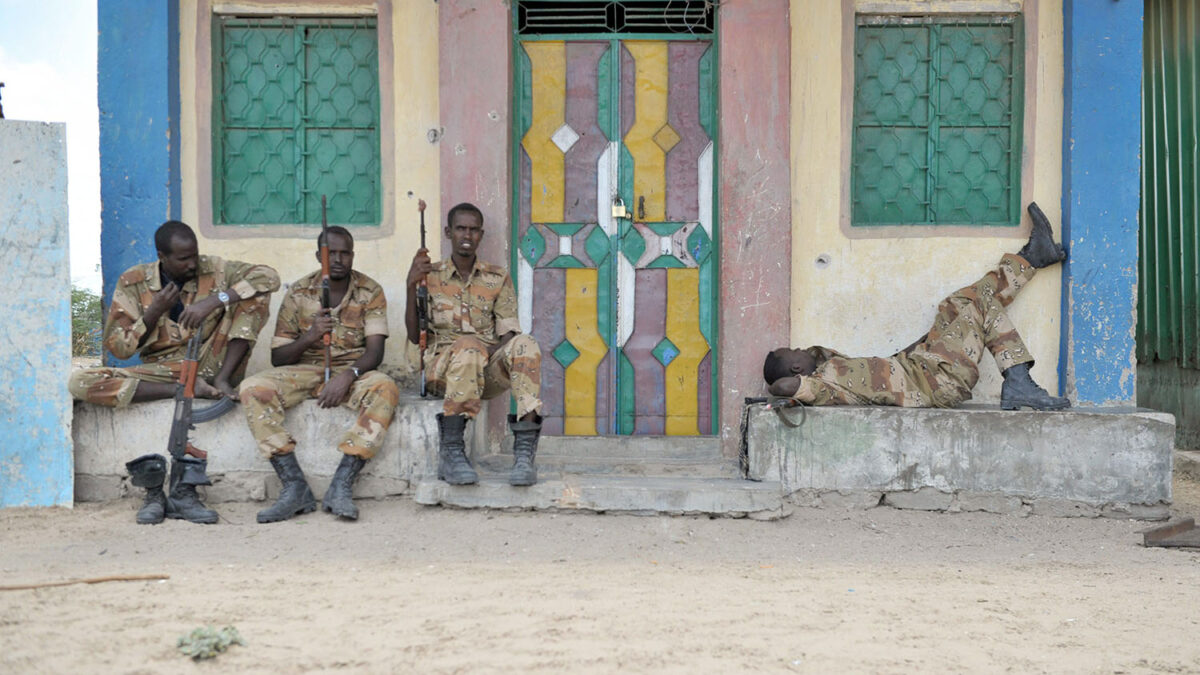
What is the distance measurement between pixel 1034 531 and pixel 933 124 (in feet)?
7.89

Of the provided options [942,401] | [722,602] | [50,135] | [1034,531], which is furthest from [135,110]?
[1034,531]

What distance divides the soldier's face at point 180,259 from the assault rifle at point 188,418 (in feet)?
1.18

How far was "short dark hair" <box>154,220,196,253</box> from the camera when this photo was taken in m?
5.45

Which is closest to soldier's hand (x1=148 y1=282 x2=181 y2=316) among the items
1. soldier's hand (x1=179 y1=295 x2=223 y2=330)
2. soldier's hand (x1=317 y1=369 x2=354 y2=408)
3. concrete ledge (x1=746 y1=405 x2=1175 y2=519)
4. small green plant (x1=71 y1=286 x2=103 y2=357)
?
soldier's hand (x1=179 y1=295 x2=223 y2=330)

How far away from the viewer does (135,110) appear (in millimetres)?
6031

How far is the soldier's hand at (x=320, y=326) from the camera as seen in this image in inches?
216

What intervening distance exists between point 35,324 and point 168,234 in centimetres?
78

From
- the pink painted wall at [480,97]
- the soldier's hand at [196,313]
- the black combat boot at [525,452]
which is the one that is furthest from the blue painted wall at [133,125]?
the black combat boot at [525,452]

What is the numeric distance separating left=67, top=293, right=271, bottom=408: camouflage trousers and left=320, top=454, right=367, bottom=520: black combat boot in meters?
0.87

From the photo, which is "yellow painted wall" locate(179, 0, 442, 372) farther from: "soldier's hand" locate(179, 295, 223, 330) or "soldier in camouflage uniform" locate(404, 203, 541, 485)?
"soldier's hand" locate(179, 295, 223, 330)

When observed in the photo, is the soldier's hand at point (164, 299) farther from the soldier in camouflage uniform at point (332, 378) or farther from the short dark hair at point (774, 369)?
the short dark hair at point (774, 369)

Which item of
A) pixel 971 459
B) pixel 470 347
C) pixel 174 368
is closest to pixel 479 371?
pixel 470 347

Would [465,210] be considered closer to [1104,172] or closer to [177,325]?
[177,325]

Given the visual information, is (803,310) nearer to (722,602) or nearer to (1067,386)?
(1067,386)
